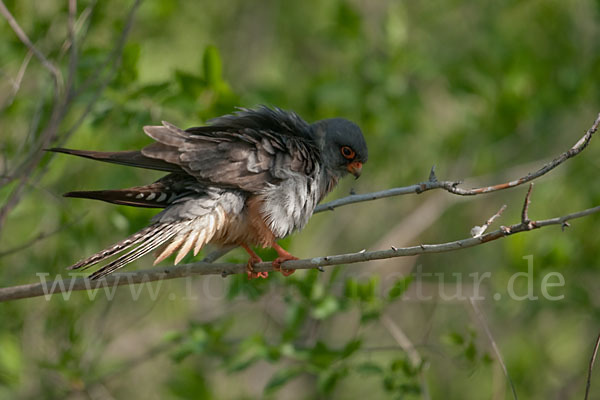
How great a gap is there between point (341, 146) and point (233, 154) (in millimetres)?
1116

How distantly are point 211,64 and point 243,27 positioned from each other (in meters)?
5.41

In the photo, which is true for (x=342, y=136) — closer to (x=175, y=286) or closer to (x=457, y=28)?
(x=175, y=286)

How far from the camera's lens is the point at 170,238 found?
396 cm

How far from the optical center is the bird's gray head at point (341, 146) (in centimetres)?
504

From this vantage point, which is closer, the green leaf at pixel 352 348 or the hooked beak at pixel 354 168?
the green leaf at pixel 352 348

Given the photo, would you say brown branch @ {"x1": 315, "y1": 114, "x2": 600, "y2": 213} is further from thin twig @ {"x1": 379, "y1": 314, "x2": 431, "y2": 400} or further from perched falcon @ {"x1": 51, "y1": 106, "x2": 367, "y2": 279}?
thin twig @ {"x1": 379, "y1": 314, "x2": 431, "y2": 400}

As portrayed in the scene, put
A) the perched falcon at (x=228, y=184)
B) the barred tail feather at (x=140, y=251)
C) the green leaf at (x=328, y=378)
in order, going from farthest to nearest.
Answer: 1. the green leaf at (x=328, y=378)
2. the perched falcon at (x=228, y=184)
3. the barred tail feather at (x=140, y=251)

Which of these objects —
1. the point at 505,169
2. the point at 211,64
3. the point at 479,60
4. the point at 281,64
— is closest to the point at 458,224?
the point at 505,169

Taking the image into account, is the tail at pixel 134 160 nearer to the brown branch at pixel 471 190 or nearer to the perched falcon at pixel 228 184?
the perched falcon at pixel 228 184

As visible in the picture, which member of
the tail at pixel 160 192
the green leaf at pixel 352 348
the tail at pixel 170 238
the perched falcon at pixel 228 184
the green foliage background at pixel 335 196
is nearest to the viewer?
the tail at pixel 170 238

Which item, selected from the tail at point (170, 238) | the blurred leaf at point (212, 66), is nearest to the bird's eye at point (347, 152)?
the blurred leaf at point (212, 66)

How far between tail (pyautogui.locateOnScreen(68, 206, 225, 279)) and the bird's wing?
28cm

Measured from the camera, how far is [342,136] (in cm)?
503

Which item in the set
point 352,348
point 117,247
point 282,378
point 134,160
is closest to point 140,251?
point 117,247
